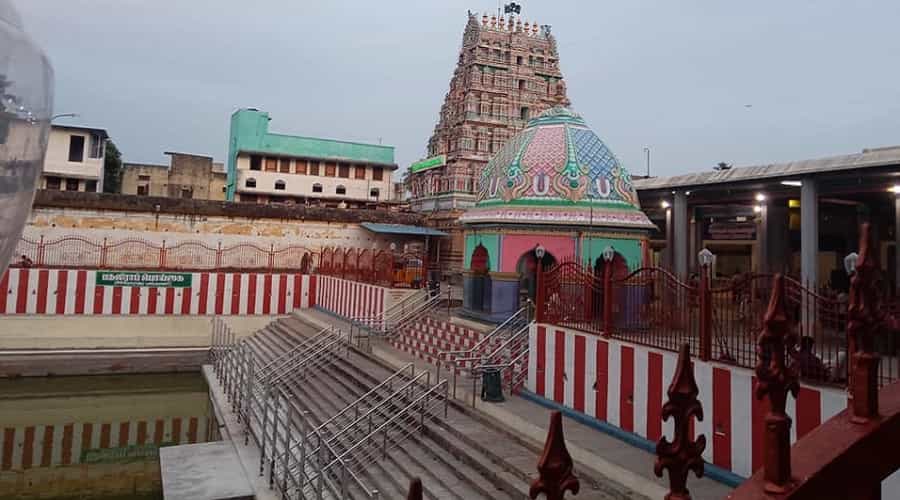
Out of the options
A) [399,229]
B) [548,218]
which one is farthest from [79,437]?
[399,229]

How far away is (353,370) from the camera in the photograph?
38.9 feet

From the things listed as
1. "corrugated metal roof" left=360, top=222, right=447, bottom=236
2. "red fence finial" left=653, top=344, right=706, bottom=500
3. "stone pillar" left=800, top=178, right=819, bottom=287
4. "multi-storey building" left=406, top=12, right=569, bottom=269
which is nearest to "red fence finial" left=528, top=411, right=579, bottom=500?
"red fence finial" left=653, top=344, right=706, bottom=500

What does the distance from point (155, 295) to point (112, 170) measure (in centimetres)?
2149

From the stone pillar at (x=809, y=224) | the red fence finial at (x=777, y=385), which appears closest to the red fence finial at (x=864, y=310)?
the red fence finial at (x=777, y=385)

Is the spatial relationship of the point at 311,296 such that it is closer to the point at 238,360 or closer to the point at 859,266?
the point at 238,360

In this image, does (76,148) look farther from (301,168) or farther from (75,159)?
(301,168)

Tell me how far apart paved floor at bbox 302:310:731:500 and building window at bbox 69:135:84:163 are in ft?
96.8

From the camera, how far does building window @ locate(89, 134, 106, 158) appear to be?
30469mm

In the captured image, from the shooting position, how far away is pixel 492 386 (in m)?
8.57

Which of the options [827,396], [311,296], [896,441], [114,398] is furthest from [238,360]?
[896,441]

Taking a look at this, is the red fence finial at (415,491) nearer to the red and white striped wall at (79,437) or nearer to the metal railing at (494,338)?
the metal railing at (494,338)

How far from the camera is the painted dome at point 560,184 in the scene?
11.8m

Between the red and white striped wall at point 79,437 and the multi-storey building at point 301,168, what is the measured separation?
24470 millimetres

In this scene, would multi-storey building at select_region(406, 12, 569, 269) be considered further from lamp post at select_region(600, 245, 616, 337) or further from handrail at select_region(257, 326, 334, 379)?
lamp post at select_region(600, 245, 616, 337)
